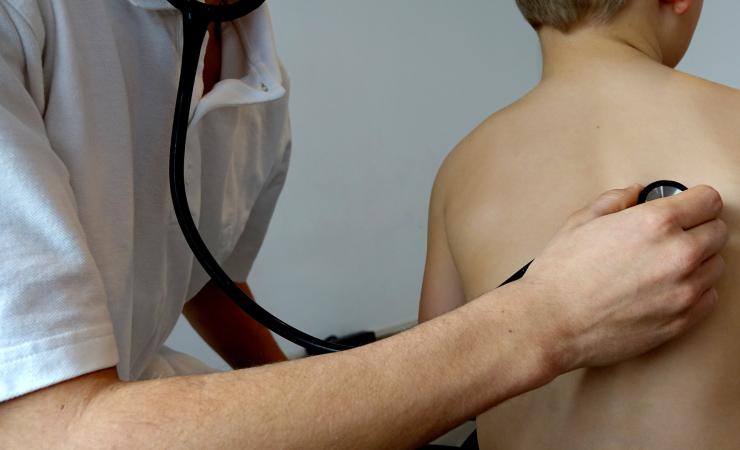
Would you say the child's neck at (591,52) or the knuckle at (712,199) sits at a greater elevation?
the child's neck at (591,52)

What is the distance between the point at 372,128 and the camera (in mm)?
2367

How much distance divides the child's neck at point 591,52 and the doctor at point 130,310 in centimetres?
24

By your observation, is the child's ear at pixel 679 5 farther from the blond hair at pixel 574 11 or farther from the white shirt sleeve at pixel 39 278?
the white shirt sleeve at pixel 39 278

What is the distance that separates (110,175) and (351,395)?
388mm

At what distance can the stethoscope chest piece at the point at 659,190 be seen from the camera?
2.47 ft

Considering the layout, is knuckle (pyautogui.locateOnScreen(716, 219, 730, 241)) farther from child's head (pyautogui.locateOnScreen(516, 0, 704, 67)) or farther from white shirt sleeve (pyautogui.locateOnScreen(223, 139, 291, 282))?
white shirt sleeve (pyautogui.locateOnScreen(223, 139, 291, 282))

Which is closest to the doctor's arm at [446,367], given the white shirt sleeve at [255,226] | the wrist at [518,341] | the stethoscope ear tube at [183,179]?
the wrist at [518,341]

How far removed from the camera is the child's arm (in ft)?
3.46

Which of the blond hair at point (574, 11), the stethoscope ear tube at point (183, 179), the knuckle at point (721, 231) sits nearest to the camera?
the knuckle at point (721, 231)

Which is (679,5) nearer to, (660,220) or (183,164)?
(660,220)

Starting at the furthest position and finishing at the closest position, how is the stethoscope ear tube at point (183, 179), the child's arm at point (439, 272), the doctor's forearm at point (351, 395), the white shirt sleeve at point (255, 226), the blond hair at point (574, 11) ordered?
the white shirt sleeve at point (255, 226) < the child's arm at point (439, 272) < the blond hair at point (574, 11) < the stethoscope ear tube at point (183, 179) < the doctor's forearm at point (351, 395)

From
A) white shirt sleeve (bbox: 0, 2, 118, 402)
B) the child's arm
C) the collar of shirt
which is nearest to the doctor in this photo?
white shirt sleeve (bbox: 0, 2, 118, 402)

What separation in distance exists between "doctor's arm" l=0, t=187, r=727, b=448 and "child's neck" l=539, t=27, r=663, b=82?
0.28 metres

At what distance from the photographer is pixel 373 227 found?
2408 millimetres
